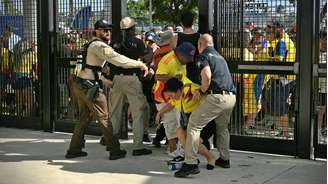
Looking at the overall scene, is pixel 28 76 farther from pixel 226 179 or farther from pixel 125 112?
pixel 226 179

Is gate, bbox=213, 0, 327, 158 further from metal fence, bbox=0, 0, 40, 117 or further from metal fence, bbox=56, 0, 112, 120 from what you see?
metal fence, bbox=0, 0, 40, 117

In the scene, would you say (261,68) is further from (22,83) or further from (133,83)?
(22,83)

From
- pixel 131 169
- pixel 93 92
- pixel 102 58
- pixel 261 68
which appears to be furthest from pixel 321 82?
pixel 93 92

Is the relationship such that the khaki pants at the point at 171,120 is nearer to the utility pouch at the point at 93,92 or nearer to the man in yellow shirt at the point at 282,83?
the utility pouch at the point at 93,92

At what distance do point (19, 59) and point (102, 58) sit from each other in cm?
351

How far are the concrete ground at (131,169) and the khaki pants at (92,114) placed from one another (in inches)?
9.4

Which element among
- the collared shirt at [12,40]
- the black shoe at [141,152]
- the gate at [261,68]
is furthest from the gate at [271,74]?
the collared shirt at [12,40]

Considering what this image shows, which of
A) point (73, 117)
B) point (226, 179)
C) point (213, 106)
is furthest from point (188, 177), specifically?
point (73, 117)

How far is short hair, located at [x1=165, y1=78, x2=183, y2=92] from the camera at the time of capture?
22.0ft

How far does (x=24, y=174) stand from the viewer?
694 cm

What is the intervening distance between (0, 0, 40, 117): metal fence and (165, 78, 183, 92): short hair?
13.1 feet

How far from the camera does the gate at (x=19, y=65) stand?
33.3 ft

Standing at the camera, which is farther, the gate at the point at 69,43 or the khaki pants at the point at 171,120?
the gate at the point at 69,43

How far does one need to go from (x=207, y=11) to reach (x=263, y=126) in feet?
5.68
